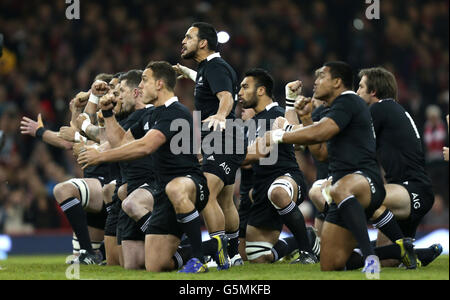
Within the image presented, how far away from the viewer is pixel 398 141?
295 inches

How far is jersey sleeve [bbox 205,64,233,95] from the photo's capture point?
763cm

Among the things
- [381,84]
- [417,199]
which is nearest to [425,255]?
[417,199]

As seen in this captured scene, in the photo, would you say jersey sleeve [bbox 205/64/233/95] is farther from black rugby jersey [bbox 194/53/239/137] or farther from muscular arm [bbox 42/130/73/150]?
muscular arm [bbox 42/130/73/150]

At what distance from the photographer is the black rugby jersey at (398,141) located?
294 inches

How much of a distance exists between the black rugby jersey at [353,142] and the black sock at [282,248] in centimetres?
201

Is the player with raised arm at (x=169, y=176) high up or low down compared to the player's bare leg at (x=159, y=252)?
up

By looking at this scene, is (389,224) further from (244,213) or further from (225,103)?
(244,213)

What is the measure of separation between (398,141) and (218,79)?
1.75 meters

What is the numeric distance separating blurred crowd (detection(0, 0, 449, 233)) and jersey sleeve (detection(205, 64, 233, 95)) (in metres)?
6.39

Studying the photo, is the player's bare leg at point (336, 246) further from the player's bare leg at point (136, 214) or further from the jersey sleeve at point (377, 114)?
the player's bare leg at point (136, 214)

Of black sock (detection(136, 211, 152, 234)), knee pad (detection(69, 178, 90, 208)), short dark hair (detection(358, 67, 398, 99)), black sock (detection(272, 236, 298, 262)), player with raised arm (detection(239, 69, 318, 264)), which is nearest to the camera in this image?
black sock (detection(136, 211, 152, 234))

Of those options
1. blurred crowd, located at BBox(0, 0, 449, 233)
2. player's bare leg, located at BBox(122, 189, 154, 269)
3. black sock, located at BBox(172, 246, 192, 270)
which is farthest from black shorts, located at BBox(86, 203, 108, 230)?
blurred crowd, located at BBox(0, 0, 449, 233)

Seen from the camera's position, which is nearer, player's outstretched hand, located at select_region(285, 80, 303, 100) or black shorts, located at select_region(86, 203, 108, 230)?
player's outstretched hand, located at select_region(285, 80, 303, 100)

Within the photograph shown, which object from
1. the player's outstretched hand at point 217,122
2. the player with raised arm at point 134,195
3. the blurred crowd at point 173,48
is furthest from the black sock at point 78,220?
the blurred crowd at point 173,48
